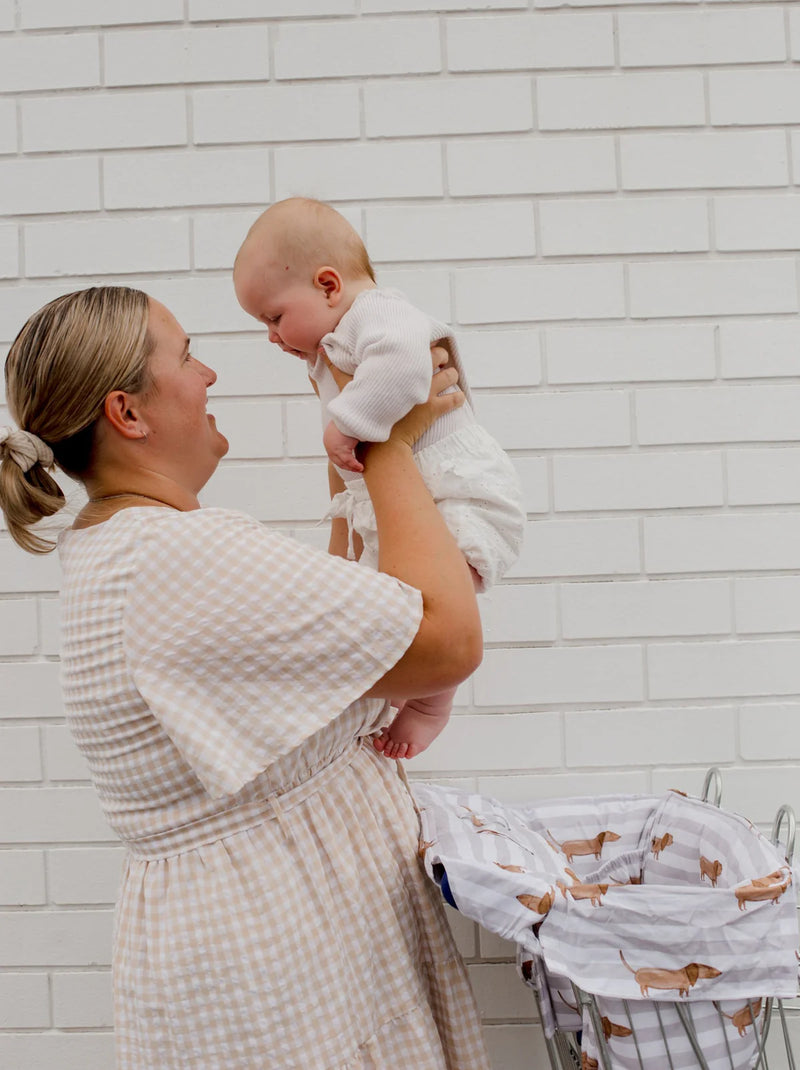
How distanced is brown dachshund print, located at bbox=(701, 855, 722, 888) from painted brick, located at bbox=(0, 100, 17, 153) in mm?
1881

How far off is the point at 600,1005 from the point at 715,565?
950mm

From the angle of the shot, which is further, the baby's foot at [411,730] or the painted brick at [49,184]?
the painted brick at [49,184]

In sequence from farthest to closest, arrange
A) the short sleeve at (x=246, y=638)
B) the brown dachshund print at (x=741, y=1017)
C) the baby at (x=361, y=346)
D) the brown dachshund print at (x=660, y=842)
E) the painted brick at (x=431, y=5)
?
the painted brick at (x=431, y=5) → the brown dachshund print at (x=660, y=842) → the baby at (x=361, y=346) → the brown dachshund print at (x=741, y=1017) → the short sleeve at (x=246, y=638)

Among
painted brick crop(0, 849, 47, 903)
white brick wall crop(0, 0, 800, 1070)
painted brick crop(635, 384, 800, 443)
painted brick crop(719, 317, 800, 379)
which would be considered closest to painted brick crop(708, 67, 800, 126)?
white brick wall crop(0, 0, 800, 1070)

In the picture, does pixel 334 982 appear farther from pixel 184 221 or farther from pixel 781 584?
pixel 184 221

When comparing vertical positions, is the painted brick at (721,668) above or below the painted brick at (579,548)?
below

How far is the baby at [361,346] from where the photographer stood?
4.53 ft

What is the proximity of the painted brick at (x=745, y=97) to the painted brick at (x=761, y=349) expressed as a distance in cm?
40

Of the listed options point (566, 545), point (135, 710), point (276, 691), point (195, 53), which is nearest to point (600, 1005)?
point (276, 691)

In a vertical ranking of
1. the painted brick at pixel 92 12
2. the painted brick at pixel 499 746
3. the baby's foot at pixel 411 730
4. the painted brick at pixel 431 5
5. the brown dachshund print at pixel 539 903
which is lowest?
the brown dachshund print at pixel 539 903

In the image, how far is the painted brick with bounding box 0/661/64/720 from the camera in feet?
6.42

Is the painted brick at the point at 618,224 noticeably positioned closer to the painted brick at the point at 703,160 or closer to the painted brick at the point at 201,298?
the painted brick at the point at 703,160

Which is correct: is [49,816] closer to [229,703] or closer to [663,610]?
[229,703]

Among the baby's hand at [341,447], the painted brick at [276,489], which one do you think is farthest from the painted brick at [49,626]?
the baby's hand at [341,447]
